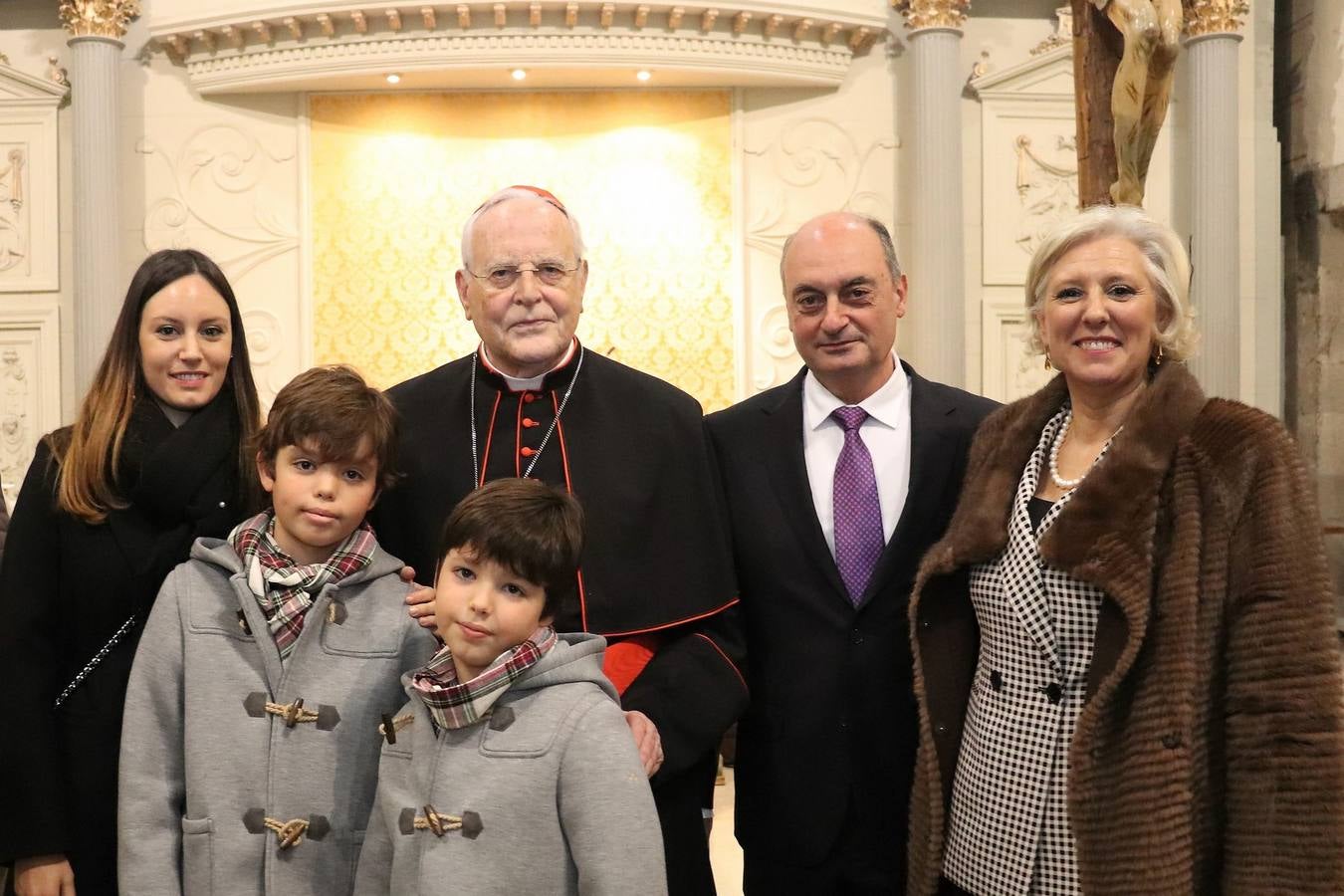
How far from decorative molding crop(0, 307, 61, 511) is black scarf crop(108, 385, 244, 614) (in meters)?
7.69

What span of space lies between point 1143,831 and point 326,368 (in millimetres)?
1624

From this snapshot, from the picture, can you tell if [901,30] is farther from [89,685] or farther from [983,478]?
[89,685]

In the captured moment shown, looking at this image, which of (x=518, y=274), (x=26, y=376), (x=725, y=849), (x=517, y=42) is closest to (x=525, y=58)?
(x=517, y=42)

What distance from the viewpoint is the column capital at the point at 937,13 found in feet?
29.5

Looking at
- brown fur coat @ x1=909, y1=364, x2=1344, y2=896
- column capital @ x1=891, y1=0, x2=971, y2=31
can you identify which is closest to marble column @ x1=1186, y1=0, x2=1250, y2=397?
column capital @ x1=891, y1=0, x2=971, y2=31

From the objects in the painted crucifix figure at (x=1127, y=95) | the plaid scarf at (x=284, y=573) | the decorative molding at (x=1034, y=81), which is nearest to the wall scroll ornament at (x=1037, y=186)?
the decorative molding at (x=1034, y=81)

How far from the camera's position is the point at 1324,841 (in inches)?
73.7

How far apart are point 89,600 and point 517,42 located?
23.8 ft

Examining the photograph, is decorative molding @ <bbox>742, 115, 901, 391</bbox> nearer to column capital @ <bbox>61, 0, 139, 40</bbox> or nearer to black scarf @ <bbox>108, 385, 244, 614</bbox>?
column capital @ <bbox>61, 0, 139, 40</bbox>

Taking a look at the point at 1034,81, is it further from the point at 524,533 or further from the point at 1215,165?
the point at 524,533

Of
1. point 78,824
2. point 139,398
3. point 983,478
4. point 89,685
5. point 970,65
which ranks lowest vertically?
point 78,824

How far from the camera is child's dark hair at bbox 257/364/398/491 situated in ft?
7.07

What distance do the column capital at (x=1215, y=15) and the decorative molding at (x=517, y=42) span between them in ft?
7.29

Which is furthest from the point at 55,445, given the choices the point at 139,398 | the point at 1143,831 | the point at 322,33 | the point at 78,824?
the point at 322,33
